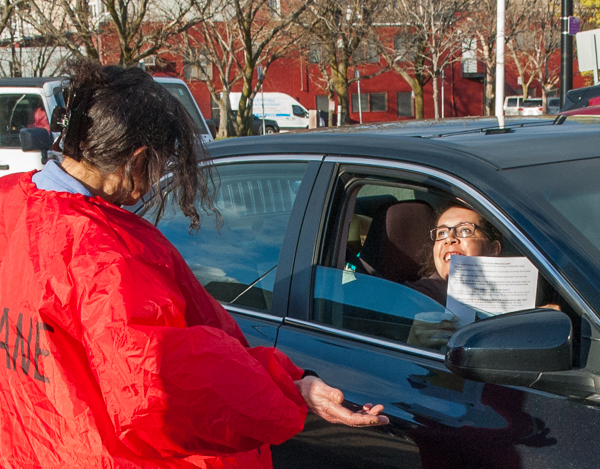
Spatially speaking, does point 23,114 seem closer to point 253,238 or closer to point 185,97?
point 185,97

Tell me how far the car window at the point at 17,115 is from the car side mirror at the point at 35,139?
39cm

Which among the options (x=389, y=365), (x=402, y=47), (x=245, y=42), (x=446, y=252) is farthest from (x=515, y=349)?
(x=402, y=47)

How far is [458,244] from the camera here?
2.09 m

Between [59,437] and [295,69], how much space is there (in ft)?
143

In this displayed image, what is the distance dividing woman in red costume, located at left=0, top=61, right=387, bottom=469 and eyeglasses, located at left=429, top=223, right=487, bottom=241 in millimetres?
699

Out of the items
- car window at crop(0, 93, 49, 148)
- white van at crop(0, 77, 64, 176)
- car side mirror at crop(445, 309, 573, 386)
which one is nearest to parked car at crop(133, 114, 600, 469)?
car side mirror at crop(445, 309, 573, 386)

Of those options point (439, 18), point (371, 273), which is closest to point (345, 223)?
point (371, 273)

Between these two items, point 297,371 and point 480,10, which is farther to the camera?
point 480,10

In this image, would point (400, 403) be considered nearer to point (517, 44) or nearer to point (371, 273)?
point (371, 273)

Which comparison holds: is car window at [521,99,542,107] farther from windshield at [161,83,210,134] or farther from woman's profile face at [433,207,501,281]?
woman's profile face at [433,207,501,281]

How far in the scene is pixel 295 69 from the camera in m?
43.6

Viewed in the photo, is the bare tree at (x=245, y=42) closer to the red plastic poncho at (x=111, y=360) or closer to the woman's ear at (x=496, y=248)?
the woman's ear at (x=496, y=248)

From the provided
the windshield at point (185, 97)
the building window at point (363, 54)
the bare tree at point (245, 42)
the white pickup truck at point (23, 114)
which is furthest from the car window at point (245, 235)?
the building window at point (363, 54)

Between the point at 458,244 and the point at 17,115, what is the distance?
8.38 meters
